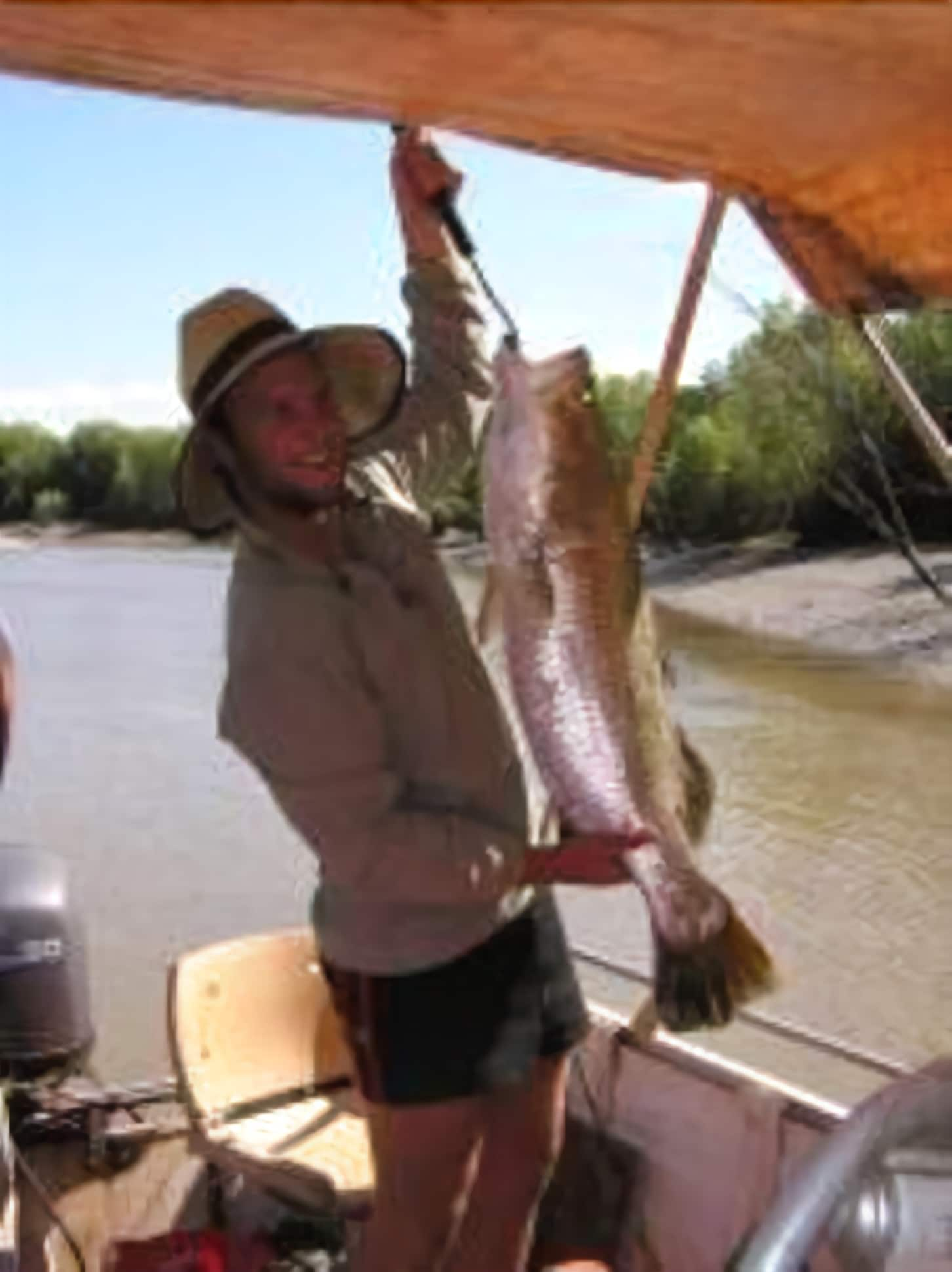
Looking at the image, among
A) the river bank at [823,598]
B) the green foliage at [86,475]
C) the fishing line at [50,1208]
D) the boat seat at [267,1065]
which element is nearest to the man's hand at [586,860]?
the boat seat at [267,1065]

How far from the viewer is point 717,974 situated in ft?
8.32

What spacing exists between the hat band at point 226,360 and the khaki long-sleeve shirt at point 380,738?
221 mm

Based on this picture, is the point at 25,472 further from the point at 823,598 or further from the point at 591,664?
the point at 591,664

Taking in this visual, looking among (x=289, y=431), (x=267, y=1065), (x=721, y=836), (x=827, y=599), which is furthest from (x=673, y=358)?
(x=827, y=599)

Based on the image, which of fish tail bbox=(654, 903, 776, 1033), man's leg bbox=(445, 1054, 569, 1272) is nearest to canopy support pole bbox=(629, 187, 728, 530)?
fish tail bbox=(654, 903, 776, 1033)

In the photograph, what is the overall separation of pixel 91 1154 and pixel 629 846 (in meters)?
2.50

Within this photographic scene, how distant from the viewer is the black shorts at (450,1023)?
2797mm

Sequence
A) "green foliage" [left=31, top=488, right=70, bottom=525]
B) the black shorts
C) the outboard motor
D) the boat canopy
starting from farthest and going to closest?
"green foliage" [left=31, top=488, right=70, bottom=525], the outboard motor, the black shorts, the boat canopy

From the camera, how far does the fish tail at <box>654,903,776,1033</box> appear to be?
2531 millimetres

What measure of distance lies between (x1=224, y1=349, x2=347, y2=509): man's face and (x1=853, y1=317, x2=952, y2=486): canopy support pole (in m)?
0.81

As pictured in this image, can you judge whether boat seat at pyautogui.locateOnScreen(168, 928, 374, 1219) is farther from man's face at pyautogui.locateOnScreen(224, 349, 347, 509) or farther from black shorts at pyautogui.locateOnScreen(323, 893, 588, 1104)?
man's face at pyautogui.locateOnScreen(224, 349, 347, 509)

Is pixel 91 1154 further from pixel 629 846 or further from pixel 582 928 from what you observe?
pixel 582 928

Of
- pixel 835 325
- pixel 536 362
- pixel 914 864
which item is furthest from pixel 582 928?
pixel 536 362

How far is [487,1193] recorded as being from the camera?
2.96 m
